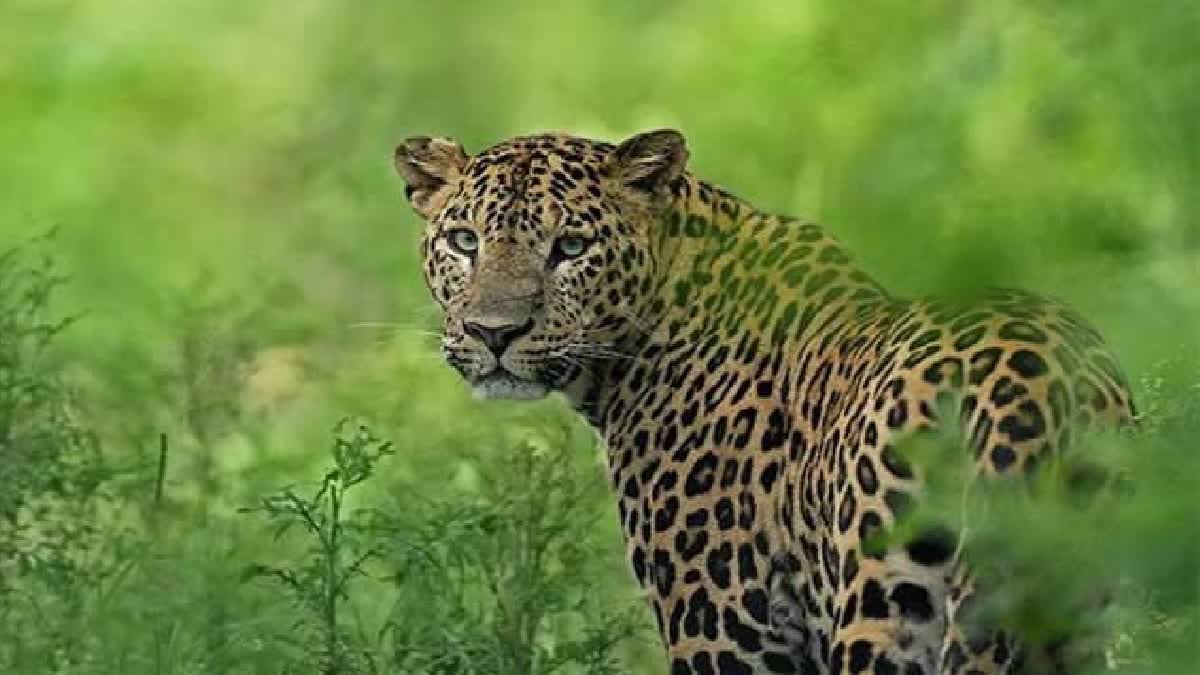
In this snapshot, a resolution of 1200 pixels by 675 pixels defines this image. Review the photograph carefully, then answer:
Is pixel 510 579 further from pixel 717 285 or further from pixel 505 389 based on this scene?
pixel 717 285

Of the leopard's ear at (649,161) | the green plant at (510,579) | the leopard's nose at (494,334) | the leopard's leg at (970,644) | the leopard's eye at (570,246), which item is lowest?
the leopard's leg at (970,644)

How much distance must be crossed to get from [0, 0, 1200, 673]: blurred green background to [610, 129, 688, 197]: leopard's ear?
1.38 ft

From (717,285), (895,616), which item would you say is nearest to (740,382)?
(717,285)

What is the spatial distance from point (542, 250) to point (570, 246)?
0.09m

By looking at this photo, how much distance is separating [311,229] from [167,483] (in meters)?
8.72

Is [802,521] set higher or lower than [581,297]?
lower

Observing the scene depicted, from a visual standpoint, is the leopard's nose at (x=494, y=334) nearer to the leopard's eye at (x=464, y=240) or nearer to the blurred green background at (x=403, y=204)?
the leopard's eye at (x=464, y=240)

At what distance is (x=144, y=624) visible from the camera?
7.37 metres

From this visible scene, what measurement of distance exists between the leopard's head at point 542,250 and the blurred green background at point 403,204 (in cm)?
39

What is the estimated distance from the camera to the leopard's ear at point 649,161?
783 centimetres

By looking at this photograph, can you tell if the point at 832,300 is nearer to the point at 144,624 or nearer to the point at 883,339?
the point at 883,339

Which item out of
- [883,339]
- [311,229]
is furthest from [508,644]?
[311,229]

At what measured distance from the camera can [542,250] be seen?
299 inches

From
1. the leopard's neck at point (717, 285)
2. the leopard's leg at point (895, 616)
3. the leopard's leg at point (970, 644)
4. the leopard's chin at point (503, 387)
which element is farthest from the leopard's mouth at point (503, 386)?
the leopard's leg at point (970, 644)
